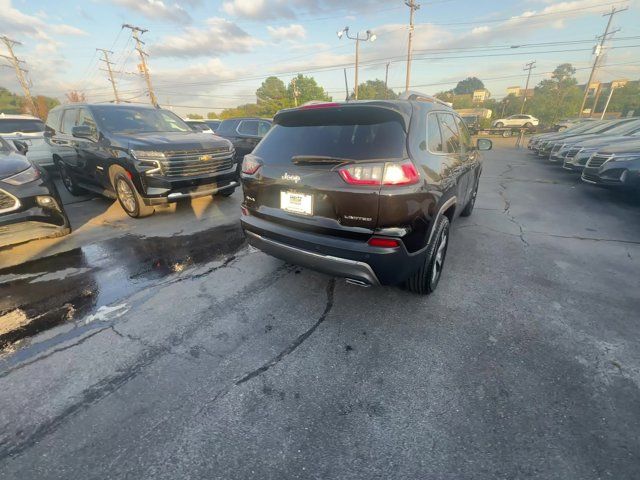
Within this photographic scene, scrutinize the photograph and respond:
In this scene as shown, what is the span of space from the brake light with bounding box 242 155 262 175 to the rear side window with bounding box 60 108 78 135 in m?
5.26

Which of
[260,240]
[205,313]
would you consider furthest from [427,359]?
[205,313]

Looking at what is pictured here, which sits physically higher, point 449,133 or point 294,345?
point 449,133

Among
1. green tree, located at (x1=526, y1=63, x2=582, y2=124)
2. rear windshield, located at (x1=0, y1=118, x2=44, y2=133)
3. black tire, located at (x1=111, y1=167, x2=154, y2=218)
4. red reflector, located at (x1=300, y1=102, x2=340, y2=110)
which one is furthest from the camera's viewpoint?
green tree, located at (x1=526, y1=63, x2=582, y2=124)

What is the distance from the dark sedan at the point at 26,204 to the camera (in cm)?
366

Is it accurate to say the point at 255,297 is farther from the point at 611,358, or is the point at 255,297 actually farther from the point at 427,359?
the point at 611,358

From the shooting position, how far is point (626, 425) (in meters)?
1.74

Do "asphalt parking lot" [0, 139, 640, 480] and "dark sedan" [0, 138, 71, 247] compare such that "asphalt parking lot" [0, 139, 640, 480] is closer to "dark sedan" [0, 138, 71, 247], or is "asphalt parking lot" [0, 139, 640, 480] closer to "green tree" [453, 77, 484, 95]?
"dark sedan" [0, 138, 71, 247]

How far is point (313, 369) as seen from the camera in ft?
7.13

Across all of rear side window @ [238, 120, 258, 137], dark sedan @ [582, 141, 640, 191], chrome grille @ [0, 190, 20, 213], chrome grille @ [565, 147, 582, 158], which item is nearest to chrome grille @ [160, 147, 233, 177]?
chrome grille @ [0, 190, 20, 213]

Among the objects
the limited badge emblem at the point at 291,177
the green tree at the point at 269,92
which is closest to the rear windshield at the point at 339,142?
the limited badge emblem at the point at 291,177

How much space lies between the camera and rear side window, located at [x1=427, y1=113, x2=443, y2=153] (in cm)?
270

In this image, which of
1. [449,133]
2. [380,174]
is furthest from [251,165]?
[449,133]

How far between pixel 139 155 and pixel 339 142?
154 inches

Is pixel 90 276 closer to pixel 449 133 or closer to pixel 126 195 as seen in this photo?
pixel 126 195
